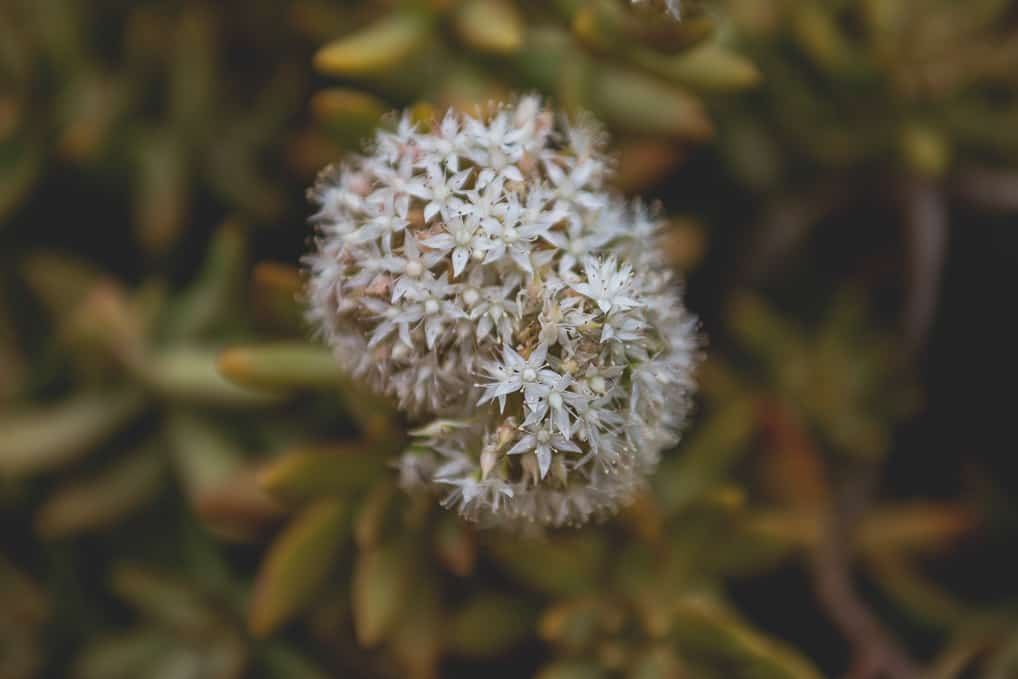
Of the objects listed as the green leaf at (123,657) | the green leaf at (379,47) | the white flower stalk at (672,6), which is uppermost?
the white flower stalk at (672,6)

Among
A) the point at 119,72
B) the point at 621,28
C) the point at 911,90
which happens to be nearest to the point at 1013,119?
the point at 911,90

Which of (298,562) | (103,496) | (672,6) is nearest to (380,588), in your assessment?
(298,562)

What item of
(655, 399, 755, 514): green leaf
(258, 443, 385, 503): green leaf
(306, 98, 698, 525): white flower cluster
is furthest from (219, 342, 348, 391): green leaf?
(655, 399, 755, 514): green leaf

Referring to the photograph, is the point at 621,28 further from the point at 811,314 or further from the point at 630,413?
the point at 811,314

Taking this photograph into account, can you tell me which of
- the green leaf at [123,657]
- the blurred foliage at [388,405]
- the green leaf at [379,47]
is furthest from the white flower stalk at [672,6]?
the green leaf at [123,657]

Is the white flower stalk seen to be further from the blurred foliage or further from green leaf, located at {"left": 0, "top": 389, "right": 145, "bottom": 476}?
green leaf, located at {"left": 0, "top": 389, "right": 145, "bottom": 476}

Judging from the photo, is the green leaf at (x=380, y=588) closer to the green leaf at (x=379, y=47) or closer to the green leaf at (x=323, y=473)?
the green leaf at (x=323, y=473)
